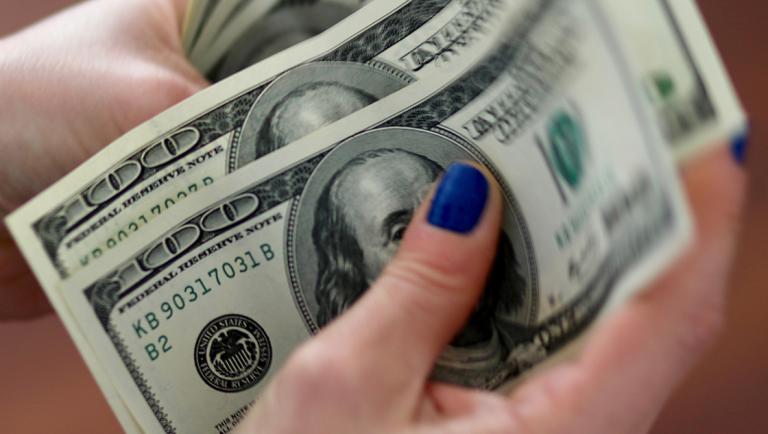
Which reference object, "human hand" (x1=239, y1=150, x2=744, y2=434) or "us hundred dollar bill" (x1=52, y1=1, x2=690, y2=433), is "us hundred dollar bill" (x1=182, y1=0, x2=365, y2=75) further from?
"human hand" (x1=239, y1=150, x2=744, y2=434)

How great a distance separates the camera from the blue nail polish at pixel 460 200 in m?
0.42

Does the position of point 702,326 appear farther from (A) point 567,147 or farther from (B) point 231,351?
(B) point 231,351

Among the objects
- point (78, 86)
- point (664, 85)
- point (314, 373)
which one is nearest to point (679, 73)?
point (664, 85)

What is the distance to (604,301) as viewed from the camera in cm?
38

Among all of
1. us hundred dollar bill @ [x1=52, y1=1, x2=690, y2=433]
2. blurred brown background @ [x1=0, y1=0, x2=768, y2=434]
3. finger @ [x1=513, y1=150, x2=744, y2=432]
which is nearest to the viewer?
finger @ [x1=513, y1=150, x2=744, y2=432]

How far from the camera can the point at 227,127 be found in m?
0.53

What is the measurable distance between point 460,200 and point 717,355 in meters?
0.50

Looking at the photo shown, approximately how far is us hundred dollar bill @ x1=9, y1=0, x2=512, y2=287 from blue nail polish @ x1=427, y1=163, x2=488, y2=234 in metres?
0.11

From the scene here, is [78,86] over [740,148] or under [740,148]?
over

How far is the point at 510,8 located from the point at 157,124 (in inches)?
10.3

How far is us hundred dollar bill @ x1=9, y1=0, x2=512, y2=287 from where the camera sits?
1.69 feet

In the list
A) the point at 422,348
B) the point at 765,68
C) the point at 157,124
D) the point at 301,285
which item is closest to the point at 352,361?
the point at 422,348

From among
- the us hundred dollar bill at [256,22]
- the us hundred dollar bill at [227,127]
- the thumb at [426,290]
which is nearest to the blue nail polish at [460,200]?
the thumb at [426,290]

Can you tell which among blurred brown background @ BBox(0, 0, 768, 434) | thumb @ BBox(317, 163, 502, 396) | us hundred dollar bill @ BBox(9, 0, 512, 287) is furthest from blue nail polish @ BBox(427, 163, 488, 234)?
blurred brown background @ BBox(0, 0, 768, 434)
